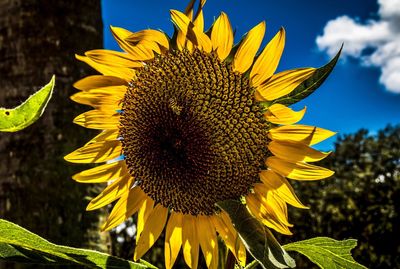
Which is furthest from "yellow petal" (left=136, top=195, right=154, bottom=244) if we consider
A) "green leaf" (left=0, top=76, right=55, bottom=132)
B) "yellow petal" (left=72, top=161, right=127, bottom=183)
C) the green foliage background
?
the green foliage background

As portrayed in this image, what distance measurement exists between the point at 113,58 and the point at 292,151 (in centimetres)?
51

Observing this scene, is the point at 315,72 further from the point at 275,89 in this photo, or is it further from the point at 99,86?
the point at 99,86

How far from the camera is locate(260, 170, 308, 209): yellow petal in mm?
1335

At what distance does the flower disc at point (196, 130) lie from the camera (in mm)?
1364

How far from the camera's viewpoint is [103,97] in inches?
60.1

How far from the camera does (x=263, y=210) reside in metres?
1.34

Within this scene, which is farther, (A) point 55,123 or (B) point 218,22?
(A) point 55,123

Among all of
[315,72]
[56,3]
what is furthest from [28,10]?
[315,72]

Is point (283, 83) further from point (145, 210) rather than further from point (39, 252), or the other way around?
point (39, 252)

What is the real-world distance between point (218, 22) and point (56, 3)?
255 cm

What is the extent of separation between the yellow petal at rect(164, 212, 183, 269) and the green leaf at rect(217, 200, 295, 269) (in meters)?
0.41

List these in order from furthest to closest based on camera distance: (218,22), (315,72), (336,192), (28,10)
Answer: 1. (336,192)
2. (28,10)
3. (218,22)
4. (315,72)

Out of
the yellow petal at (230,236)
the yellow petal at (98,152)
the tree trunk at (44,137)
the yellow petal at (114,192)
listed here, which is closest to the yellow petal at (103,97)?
Answer: the yellow petal at (98,152)

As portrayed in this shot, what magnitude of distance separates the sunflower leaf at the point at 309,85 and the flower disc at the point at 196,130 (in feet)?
0.45
